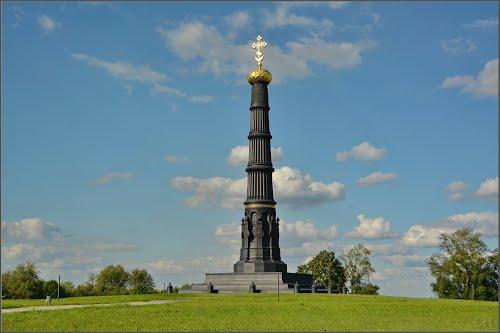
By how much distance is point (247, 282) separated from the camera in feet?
183

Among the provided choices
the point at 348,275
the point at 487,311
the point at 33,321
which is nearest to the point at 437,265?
the point at 348,275

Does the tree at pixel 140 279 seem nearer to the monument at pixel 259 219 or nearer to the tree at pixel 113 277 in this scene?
the tree at pixel 113 277

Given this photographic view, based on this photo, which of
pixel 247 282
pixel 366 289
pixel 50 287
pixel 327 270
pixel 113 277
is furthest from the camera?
pixel 113 277

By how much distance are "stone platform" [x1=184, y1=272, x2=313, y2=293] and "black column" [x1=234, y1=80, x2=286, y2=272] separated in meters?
1.80

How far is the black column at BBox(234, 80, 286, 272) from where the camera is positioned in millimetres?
58844

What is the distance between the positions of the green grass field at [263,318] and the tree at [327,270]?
34056mm

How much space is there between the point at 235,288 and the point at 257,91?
18423 millimetres

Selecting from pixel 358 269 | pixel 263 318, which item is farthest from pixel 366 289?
pixel 263 318

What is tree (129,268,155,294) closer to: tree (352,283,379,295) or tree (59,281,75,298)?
tree (59,281,75,298)

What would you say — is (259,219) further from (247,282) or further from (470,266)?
(470,266)

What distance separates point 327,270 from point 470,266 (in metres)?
→ 15.3

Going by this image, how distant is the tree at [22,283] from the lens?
6100 centimetres

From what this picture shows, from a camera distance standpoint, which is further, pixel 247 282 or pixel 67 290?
pixel 67 290

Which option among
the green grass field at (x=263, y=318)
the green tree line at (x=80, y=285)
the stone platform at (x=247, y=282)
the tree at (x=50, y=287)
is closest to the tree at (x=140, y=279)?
the green tree line at (x=80, y=285)
